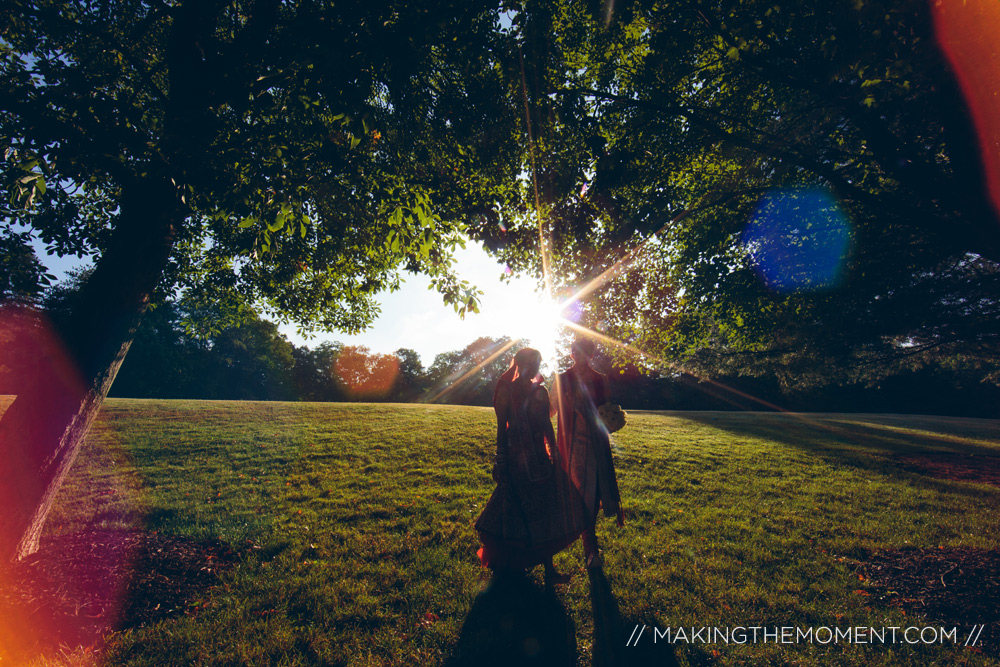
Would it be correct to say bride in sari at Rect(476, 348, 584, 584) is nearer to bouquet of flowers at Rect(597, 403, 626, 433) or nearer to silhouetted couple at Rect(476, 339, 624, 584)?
silhouetted couple at Rect(476, 339, 624, 584)

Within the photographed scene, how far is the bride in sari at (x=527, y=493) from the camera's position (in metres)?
3.75

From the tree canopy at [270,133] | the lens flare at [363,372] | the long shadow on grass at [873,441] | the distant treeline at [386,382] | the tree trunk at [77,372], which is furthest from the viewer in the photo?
the lens flare at [363,372]

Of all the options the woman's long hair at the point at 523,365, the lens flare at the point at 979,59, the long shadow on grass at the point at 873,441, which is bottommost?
the long shadow on grass at the point at 873,441

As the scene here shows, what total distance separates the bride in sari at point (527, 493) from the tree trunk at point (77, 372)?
429cm

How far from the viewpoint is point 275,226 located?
123 inches

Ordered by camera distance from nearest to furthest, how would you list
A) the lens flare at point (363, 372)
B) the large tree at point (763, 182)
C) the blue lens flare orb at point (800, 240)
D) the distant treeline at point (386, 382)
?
the large tree at point (763, 182) → the blue lens flare orb at point (800, 240) → the distant treeline at point (386, 382) → the lens flare at point (363, 372)

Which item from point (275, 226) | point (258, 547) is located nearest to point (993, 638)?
point (275, 226)

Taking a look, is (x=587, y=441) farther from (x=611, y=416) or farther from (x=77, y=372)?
(x=77, y=372)

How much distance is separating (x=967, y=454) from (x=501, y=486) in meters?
19.6

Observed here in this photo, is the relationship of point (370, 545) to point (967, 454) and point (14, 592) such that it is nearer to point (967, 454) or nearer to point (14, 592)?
point (14, 592)

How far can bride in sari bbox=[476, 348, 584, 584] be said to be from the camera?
3.75m

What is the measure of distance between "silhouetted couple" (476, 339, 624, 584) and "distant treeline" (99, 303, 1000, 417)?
2031 cm

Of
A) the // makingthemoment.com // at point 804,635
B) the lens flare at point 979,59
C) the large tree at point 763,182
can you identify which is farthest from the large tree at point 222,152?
the lens flare at point 979,59

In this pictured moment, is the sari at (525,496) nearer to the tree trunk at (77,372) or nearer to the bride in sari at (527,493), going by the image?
the bride in sari at (527,493)
